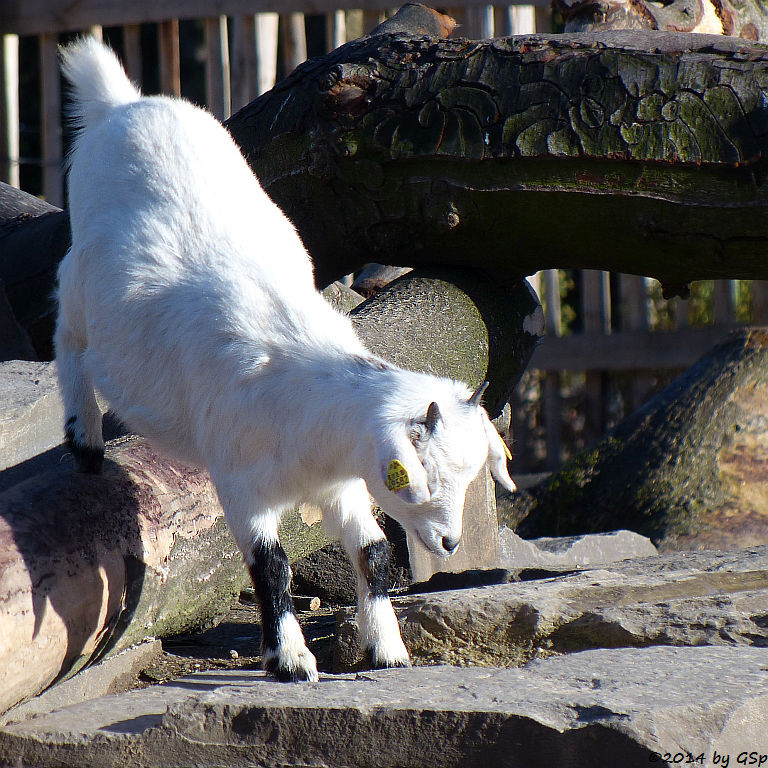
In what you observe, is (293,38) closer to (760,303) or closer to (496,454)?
(760,303)

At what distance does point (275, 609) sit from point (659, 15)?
423 centimetres

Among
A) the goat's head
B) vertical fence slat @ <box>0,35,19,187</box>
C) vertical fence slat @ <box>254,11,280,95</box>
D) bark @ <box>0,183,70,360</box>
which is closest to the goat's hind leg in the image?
the goat's head

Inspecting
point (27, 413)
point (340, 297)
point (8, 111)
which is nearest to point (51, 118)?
point (8, 111)

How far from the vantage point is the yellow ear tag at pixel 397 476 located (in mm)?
2510

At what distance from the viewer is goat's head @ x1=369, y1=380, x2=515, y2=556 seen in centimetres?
255

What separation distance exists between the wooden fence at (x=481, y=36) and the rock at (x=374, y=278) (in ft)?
5.91

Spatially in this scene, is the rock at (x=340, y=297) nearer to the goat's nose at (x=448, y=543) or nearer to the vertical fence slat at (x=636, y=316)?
the goat's nose at (x=448, y=543)

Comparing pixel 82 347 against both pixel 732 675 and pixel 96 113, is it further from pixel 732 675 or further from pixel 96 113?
pixel 732 675

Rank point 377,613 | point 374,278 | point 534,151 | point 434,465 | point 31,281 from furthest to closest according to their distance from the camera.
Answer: point 374,278, point 31,281, point 534,151, point 377,613, point 434,465

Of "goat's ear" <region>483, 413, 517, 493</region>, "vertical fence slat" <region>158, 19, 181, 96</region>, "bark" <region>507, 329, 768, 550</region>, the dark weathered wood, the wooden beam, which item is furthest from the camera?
"vertical fence slat" <region>158, 19, 181, 96</region>

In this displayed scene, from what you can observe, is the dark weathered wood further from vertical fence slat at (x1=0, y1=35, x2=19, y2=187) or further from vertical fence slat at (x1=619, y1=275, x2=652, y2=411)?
vertical fence slat at (x1=0, y1=35, x2=19, y2=187)

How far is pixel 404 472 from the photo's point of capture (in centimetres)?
251

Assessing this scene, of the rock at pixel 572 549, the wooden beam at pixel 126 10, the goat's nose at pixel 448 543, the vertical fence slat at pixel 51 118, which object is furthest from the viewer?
the vertical fence slat at pixel 51 118

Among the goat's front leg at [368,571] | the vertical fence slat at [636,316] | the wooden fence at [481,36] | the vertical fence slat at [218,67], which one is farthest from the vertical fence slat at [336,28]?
the goat's front leg at [368,571]
